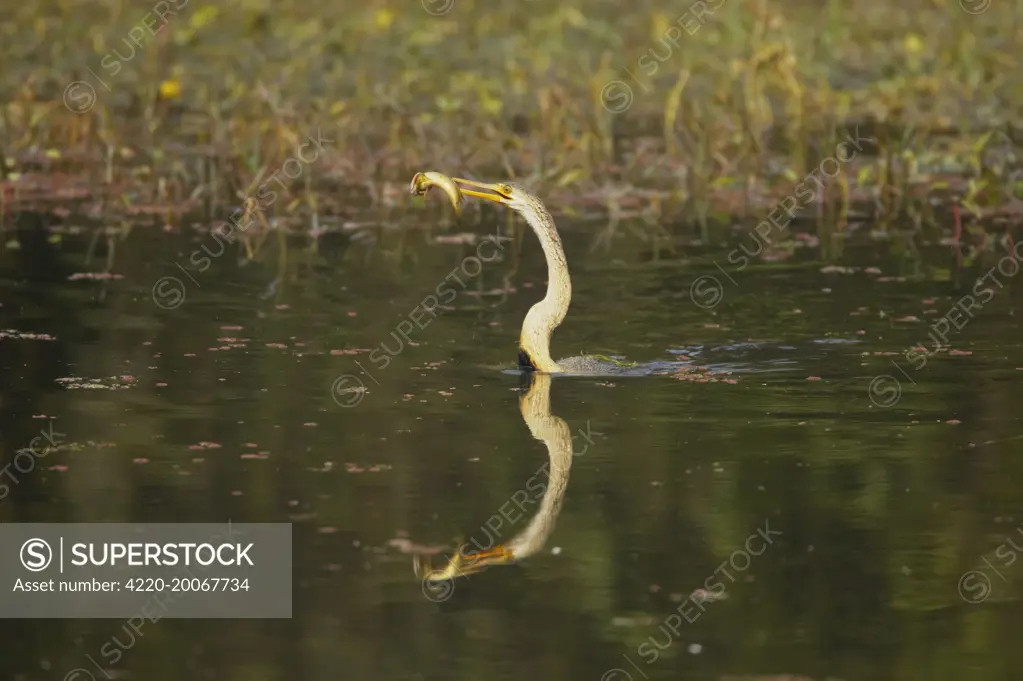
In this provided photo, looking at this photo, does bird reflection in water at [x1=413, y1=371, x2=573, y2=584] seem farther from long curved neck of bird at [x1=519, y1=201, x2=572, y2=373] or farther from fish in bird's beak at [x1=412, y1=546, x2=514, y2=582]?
long curved neck of bird at [x1=519, y1=201, x2=572, y2=373]

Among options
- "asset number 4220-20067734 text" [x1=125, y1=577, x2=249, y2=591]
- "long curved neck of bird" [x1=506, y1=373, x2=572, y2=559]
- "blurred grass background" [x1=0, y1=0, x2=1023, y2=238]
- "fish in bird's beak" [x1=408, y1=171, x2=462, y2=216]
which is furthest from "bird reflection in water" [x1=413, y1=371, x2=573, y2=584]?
"blurred grass background" [x1=0, y1=0, x2=1023, y2=238]

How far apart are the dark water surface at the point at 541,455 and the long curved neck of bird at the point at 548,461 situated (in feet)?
0.18

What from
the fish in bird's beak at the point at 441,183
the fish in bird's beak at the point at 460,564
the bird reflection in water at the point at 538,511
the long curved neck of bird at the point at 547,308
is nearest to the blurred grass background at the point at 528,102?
the fish in bird's beak at the point at 441,183

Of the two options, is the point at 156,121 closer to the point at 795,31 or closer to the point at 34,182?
the point at 34,182

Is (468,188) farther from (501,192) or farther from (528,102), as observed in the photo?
(528,102)

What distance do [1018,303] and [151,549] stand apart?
6941 millimetres

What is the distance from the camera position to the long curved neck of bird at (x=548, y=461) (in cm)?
923

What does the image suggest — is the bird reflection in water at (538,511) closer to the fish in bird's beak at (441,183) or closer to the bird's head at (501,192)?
the bird's head at (501,192)

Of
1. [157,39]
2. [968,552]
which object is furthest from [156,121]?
[968,552]

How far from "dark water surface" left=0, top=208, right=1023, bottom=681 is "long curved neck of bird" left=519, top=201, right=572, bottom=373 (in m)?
0.19

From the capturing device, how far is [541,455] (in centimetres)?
1064

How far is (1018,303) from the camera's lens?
14484 mm

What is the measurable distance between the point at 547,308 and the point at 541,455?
2067mm

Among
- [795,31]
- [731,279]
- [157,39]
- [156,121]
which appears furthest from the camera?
[795,31]
